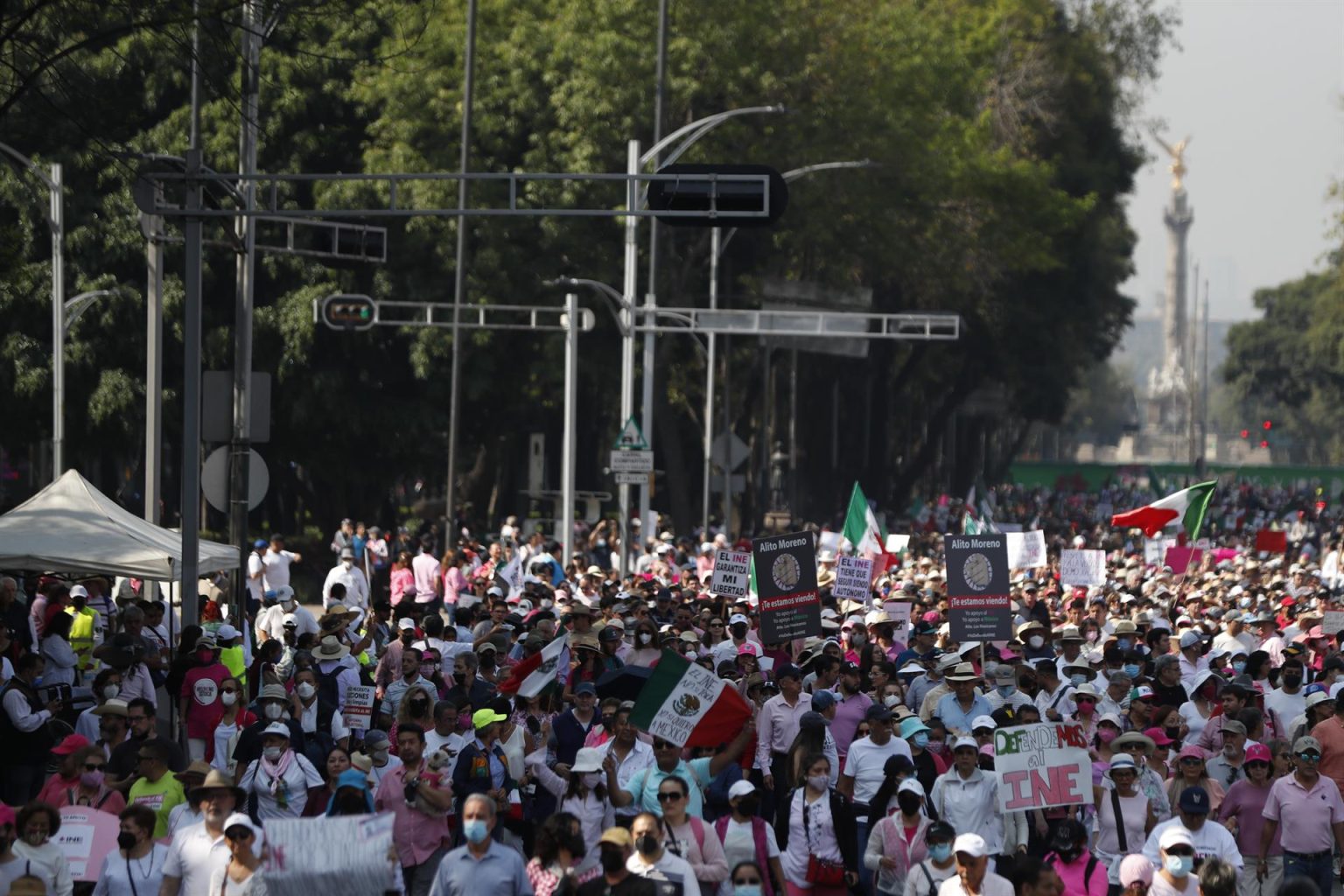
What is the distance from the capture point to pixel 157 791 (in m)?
10.9

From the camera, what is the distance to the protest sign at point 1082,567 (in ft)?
91.0

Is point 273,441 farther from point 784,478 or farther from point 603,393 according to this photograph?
point 784,478

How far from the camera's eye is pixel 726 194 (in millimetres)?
17609

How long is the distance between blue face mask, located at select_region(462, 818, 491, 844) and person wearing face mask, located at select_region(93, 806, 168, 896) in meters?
1.34

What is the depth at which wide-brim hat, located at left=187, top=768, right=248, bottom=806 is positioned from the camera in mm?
9680

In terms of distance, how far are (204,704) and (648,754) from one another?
11.6 feet

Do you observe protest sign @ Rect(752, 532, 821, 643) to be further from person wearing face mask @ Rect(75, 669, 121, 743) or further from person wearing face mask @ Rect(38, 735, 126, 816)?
person wearing face mask @ Rect(38, 735, 126, 816)

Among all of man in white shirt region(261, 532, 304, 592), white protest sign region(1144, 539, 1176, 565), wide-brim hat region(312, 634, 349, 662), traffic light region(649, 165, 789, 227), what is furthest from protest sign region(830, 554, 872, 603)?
white protest sign region(1144, 539, 1176, 565)

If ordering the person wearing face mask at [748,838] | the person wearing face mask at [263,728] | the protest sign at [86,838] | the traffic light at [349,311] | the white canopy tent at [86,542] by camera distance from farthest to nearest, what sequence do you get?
the traffic light at [349,311] → the white canopy tent at [86,542] → the person wearing face mask at [263,728] → the person wearing face mask at [748,838] → the protest sign at [86,838]

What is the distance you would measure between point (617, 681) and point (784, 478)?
143 ft

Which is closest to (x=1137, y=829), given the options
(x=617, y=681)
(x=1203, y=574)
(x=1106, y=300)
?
(x=617, y=681)

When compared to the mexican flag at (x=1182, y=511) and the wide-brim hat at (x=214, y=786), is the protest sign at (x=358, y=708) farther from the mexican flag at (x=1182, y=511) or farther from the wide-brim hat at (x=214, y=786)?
the mexican flag at (x=1182, y=511)

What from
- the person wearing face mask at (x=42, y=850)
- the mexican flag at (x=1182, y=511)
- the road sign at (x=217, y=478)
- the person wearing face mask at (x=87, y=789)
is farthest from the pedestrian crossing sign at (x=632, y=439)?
the person wearing face mask at (x=42, y=850)

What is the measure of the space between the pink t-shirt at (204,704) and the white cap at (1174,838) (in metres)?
6.09
